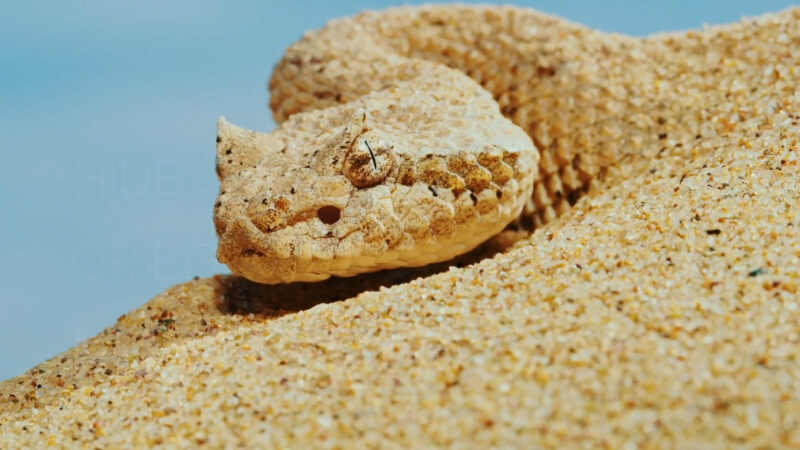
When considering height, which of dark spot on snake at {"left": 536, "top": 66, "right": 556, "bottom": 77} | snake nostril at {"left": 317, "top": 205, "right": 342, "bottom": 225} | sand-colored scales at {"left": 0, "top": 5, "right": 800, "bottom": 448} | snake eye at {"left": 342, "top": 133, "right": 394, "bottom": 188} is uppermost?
dark spot on snake at {"left": 536, "top": 66, "right": 556, "bottom": 77}

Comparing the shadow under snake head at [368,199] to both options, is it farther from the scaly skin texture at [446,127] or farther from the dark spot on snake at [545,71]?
the dark spot on snake at [545,71]

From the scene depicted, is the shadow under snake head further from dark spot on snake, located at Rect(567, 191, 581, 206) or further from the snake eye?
dark spot on snake, located at Rect(567, 191, 581, 206)

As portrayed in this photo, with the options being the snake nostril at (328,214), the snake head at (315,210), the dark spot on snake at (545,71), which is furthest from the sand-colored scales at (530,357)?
the dark spot on snake at (545,71)

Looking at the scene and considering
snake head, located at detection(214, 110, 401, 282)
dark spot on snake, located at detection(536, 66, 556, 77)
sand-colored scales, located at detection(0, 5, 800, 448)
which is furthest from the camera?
dark spot on snake, located at detection(536, 66, 556, 77)

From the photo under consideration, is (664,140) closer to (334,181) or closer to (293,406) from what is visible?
(334,181)

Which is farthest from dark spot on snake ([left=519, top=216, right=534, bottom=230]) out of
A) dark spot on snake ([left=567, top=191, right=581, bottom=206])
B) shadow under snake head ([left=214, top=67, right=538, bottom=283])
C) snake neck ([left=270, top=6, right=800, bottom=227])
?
shadow under snake head ([left=214, top=67, right=538, bottom=283])

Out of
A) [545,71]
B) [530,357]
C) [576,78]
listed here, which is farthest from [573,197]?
[530,357]

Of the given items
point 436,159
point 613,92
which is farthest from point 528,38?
point 436,159
